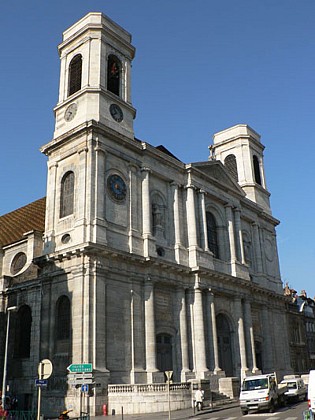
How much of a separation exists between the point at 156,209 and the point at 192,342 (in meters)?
9.66

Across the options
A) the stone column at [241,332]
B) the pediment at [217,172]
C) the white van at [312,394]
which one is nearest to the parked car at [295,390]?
the stone column at [241,332]

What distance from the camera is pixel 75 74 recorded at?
113 feet

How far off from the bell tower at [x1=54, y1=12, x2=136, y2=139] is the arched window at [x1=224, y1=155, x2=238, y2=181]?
17.5 metres

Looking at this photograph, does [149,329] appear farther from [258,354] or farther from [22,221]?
[22,221]

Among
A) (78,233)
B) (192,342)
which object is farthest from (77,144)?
(192,342)

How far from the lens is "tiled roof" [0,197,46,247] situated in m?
37.3

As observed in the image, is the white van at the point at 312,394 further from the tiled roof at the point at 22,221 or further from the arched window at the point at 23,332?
the tiled roof at the point at 22,221

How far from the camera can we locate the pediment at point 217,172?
39.3m

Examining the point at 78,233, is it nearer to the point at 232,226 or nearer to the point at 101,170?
the point at 101,170

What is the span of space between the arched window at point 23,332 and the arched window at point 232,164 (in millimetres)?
26558

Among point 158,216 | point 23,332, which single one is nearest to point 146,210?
point 158,216

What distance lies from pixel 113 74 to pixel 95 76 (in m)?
2.22

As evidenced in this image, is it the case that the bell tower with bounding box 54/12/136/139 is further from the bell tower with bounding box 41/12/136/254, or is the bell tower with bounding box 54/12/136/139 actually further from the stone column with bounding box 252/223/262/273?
the stone column with bounding box 252/223/262/273

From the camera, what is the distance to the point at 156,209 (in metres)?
33.7
